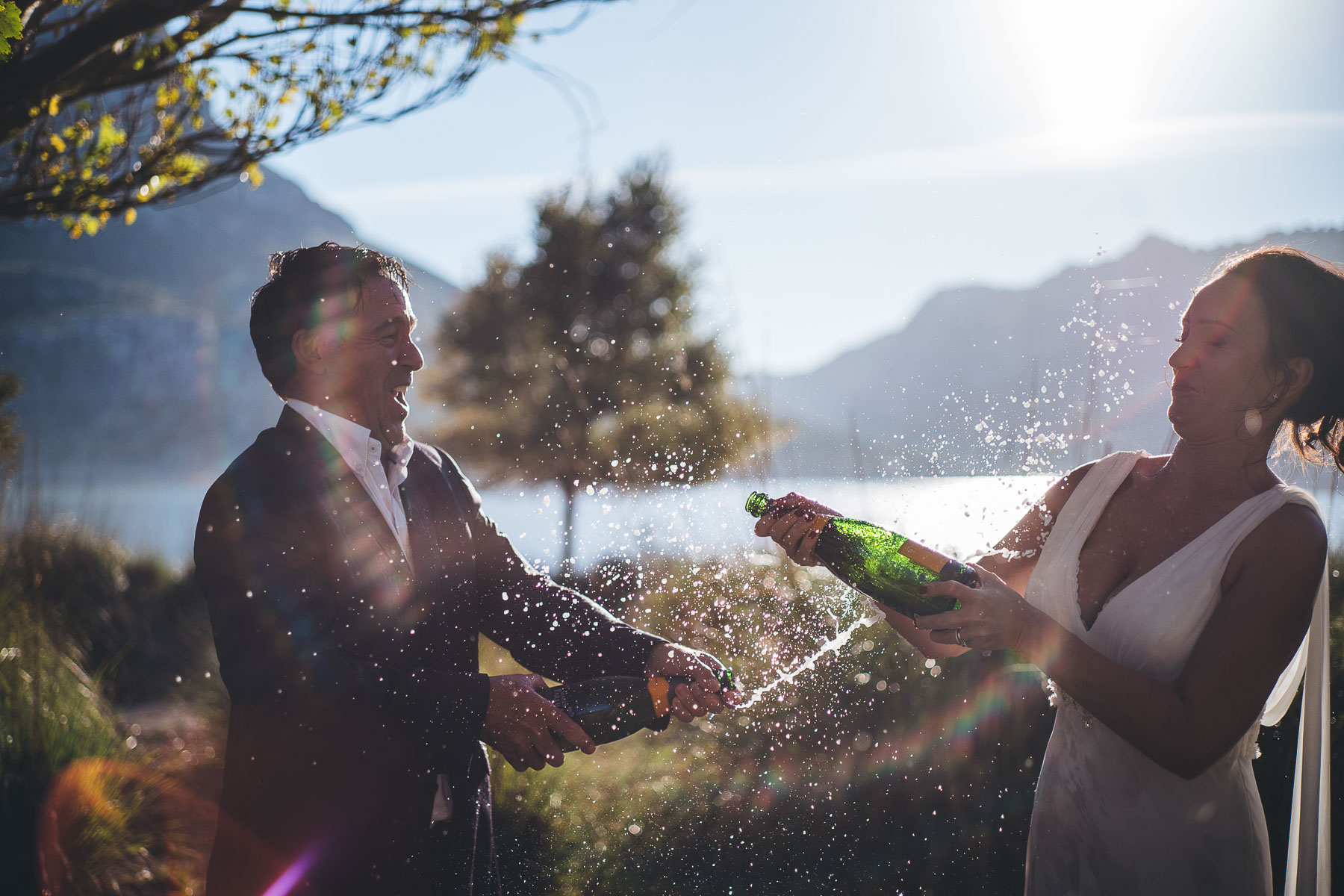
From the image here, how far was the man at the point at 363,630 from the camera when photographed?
5.62ft

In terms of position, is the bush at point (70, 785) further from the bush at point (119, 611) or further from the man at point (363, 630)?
the man at point (363, 630)

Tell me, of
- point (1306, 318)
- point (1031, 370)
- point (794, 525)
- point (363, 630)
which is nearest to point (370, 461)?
point (363, 630)

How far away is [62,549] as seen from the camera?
8.81 meters

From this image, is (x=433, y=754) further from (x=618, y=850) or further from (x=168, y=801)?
(x=168, y=801)

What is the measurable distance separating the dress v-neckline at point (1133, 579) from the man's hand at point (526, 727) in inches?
55.2

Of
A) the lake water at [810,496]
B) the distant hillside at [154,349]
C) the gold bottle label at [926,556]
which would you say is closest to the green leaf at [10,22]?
the lake water at [810,496]

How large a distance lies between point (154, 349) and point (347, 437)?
172 meters

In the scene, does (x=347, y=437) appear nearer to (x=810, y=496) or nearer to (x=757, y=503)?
(x=757, y=503)

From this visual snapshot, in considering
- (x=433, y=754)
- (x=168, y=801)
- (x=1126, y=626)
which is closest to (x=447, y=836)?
(x=433, y=754)

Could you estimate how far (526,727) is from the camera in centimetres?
172

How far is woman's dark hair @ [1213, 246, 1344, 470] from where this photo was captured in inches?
71.2

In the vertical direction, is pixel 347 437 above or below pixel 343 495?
above

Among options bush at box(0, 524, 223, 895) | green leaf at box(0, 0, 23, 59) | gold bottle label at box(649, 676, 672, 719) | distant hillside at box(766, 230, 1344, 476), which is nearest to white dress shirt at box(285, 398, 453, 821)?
gold bottle label at box(649, 676, 672, 719)

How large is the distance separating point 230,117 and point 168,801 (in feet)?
13.3
